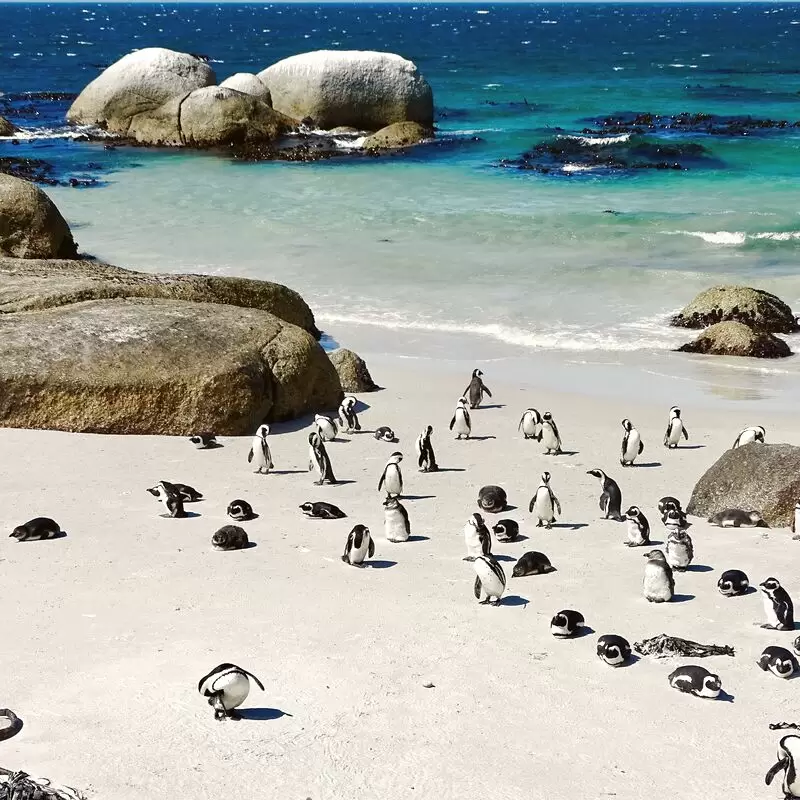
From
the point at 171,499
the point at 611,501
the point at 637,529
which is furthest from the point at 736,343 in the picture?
the point at 171,499

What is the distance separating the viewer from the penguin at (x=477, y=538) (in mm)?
8984

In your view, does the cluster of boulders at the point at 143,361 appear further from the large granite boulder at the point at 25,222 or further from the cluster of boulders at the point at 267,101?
the cluster of boulders at the point at 267,101

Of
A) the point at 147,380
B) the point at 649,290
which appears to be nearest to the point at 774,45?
the point at 649,290

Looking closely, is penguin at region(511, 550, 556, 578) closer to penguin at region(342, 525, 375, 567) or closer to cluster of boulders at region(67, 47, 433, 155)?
penguin at region(342, 525, 375, 567)

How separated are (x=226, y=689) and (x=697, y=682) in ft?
8.23

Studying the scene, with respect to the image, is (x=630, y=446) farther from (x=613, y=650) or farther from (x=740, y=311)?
(x=740, y=311)

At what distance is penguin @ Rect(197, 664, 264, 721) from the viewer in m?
6.34

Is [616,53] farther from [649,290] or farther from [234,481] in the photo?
[234,481]

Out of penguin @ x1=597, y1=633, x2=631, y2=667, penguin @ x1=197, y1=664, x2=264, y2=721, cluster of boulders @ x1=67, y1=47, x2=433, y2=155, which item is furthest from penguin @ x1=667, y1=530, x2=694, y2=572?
cluster of boulders @ x1=67, y1=47, x2=433, y2=155

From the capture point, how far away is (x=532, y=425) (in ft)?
43.1

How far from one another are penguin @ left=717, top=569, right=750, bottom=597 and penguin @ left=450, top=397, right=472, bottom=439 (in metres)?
4.87

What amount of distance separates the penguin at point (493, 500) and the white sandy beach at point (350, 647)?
169 millimetres

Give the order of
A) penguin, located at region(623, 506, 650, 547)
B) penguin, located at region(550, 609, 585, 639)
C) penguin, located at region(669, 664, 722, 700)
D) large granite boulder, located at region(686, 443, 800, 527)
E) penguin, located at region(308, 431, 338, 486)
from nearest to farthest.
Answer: penguin, located at region(669, 664, 722, 700) → penguin, located at region(550, 609, 585, 639) → penguin, located at region(623, 506, 650, 547) → large granite boulder, located at region(686, 443, 800, 527) → penguin, located at region(308, 431, 338, 486)

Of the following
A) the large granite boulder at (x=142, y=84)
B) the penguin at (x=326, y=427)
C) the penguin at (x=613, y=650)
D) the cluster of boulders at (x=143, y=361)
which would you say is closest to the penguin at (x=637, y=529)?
the penguin at (x=613, y=650)
